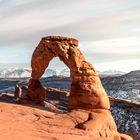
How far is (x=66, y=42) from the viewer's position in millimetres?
18688

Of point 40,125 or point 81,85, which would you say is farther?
point 81,85

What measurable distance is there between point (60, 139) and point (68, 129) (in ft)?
4.39

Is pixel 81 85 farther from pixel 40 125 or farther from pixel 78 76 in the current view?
pixel 40 125

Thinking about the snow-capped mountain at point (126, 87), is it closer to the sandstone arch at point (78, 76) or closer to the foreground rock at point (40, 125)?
the sandstone arch at point (78, 76)

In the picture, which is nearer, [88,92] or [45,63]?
[88,92]

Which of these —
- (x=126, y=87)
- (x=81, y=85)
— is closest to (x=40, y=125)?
(x=81, y=85)

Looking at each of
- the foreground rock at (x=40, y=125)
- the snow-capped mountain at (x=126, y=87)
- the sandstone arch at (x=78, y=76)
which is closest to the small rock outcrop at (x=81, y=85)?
the sandstone arch at (x=78, y=76)

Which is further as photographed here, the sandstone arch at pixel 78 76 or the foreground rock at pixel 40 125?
the sandstone arch at pixel 78 76

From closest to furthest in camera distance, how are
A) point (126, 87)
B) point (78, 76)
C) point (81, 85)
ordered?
point (81, 85), point (78, 76), point (126, 87)

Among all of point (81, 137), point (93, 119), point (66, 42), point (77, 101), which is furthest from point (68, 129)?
point (66, 42)

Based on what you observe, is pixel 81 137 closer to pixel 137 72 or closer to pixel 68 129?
pixel 68 129

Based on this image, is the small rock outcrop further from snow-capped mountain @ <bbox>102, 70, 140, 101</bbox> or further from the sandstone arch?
snow-capped mountain @ <bbox>102, 70, 140, 101</bbox>

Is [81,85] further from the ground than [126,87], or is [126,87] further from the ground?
[81,85]

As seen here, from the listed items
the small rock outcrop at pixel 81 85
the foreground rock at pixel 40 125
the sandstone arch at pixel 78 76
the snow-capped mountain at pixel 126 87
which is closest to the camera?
the foreground rock at pixel 40 125
